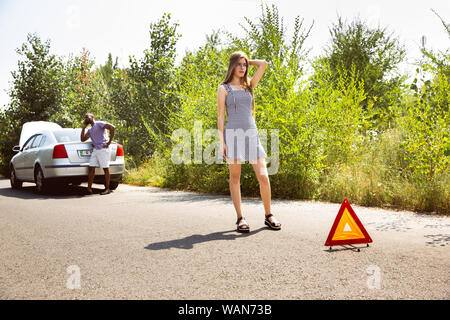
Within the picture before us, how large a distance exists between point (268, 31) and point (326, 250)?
7.48 m

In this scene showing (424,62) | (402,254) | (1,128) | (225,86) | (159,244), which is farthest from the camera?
(1,128)

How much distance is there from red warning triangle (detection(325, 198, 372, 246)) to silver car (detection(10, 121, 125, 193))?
23.6 feet

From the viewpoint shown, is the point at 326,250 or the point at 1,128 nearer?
the point at 326,250

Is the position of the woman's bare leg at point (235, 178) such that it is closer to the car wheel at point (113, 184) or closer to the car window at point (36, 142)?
the car wheel at point (113, 184)

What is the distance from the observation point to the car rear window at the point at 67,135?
10337 millimetres

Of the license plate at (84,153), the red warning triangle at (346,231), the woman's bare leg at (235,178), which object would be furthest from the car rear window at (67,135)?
the red warning triangle at (346,231)

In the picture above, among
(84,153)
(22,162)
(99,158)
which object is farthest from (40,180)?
(99,158)

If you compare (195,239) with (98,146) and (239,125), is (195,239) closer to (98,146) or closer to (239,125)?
(239,125)

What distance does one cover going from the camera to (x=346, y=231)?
4375 millimetres

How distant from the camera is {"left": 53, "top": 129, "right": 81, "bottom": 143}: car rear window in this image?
10337mm

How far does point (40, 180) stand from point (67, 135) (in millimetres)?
1301

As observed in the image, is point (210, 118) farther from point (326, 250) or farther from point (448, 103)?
point (326, 250)

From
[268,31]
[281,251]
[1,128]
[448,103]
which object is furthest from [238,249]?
[1,128]
